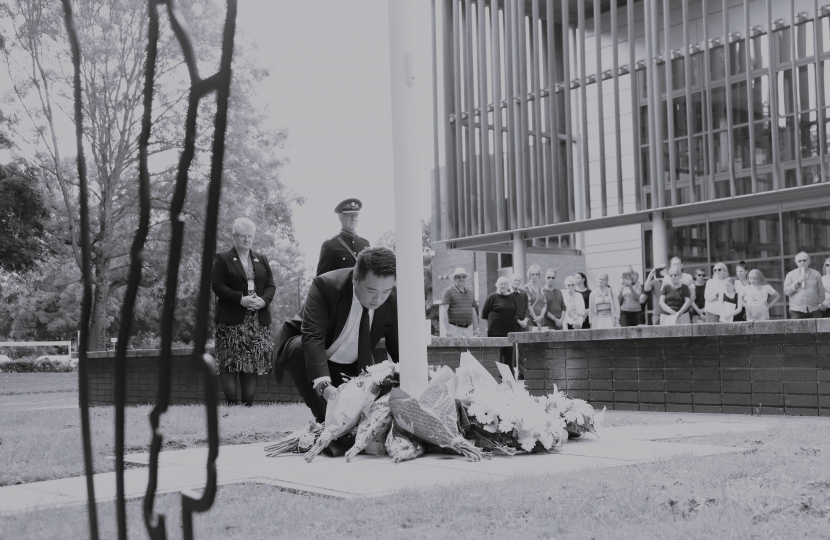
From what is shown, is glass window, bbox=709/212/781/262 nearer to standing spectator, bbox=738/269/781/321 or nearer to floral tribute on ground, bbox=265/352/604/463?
standing spectator, bbox=738/269/781/321

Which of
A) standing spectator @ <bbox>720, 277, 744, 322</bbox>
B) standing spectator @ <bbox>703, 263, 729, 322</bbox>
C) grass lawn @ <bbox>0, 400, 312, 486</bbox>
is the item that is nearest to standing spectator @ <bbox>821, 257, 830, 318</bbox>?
standing spectator @ <bbox>720, 277, 744, 322</bbox>

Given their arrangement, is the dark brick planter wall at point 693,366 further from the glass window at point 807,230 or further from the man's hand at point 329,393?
the glass window at point 807,230

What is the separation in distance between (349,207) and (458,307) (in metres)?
5.25

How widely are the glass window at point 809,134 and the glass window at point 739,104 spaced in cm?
155

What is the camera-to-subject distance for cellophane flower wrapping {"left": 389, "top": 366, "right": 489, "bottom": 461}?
5.23 metres

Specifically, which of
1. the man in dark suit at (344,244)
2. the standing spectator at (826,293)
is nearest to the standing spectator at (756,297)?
the standing spectator at (826,293)

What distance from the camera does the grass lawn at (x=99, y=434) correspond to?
16.2 ft

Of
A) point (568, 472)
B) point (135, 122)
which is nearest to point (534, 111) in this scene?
point (135, 122)

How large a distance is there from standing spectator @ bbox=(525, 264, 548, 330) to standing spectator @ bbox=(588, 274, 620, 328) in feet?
2.58

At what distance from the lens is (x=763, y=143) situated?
2416 cm

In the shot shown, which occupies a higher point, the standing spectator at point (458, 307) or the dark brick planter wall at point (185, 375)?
the standing spectator at point (458, 307)

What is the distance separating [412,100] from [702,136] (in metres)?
21.5

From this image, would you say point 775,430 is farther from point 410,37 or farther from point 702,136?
point 702,136

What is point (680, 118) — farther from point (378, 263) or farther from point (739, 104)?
point (378, 263)
